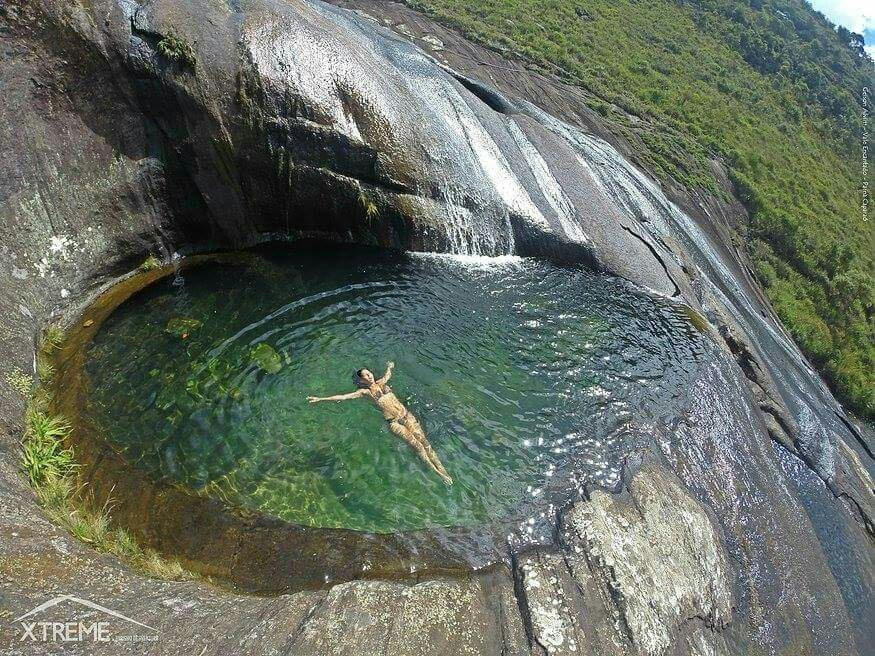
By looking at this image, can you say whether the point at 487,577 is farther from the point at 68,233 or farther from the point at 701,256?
the point at 701,256

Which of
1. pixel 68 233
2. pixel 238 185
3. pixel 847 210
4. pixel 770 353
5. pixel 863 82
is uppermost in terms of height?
pixel 863 82

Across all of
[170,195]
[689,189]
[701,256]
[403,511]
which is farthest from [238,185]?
[689,189]

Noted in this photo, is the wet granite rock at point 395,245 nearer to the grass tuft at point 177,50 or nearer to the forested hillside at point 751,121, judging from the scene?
the grass tuft at point 177,50

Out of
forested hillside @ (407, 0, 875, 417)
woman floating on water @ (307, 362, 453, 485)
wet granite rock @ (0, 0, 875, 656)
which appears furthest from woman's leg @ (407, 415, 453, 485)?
forested hillside @ (407, 0, 875, 417)

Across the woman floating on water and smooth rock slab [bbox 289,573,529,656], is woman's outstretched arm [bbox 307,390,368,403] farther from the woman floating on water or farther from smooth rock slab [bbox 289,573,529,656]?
smooth rock slab [bbox 289,573,529,656]

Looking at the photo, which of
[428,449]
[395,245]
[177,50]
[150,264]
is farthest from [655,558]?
[177,50]

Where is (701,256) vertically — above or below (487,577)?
above

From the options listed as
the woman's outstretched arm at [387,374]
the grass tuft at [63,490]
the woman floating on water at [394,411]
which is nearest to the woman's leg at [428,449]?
the woman floating on water at [394,411]
